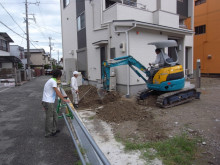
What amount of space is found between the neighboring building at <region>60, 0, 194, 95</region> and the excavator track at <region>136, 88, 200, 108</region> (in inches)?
62.4

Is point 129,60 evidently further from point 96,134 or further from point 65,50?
point 65,50

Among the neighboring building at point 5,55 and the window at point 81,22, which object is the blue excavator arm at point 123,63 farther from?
the neighboring building at point 5,55

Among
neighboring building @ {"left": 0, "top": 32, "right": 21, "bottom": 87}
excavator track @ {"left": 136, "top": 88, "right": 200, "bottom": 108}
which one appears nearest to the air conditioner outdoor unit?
excavator track @ {"left": 136, "top": 88, "right": 200, "bottom": 108}

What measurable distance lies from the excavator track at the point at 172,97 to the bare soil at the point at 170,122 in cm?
20

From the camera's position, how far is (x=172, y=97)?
6.46m

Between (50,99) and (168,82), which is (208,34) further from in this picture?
(50,99)

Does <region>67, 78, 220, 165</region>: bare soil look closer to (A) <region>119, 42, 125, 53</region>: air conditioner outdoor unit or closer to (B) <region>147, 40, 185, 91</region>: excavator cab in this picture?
(B) <region>147, 40, 185, 91</region>: excavator cab

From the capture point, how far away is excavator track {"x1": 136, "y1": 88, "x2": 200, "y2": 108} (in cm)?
627

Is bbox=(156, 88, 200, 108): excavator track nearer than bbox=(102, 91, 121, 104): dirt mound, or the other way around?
bbox=(156, 88, 200, 108): excavator track

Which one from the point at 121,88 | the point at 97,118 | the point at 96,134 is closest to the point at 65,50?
the point at 121,88

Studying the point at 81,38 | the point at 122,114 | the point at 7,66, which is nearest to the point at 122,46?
the point at 122,114

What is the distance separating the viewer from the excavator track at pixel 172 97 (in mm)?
6274

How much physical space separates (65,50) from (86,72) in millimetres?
6990

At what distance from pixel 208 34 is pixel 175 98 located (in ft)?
48.7
